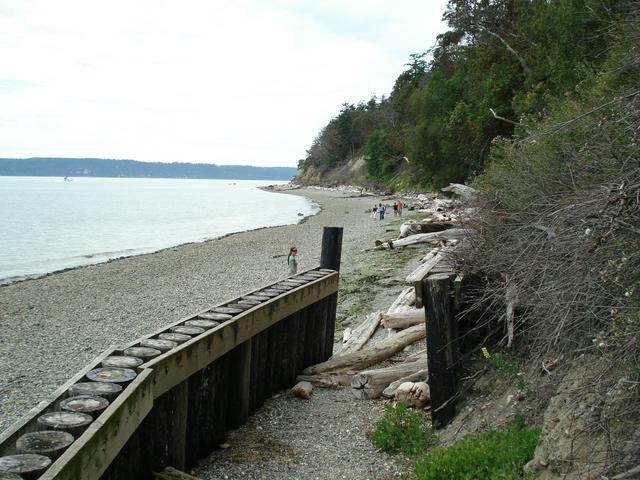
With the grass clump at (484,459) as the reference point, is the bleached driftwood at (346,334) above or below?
below

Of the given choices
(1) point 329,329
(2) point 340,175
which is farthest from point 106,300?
(2) point 340,175

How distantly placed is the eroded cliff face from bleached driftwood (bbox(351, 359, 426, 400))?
Result: 8864 centimetres

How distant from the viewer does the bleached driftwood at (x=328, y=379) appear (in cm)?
798

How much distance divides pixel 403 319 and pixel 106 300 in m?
12.4

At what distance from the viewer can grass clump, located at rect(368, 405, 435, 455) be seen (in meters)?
5.91

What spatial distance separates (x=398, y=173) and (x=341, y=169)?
42.3 meters

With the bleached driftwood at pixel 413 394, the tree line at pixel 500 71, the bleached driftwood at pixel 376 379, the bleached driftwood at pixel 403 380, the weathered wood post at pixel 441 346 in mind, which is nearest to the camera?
the weathered wood post at pixel 441 346

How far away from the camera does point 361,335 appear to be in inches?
403

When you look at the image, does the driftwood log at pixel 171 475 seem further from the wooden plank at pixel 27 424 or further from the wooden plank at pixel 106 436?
the wooden plank at pixel 27 424

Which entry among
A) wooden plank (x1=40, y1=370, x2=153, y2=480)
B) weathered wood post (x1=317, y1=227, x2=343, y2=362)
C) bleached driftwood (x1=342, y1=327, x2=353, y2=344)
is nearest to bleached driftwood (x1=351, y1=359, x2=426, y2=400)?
weathered wood post (x1=317, y1=227, x2=343, y2=362)

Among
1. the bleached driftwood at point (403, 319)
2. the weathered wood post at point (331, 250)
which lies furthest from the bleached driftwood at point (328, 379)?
the weathered wood post at point (331, 250)

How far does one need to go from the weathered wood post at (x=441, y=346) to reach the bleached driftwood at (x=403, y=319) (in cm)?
340

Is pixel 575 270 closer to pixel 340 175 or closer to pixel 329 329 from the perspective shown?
pixel 329 329

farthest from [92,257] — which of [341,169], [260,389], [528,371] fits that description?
[341,169]
